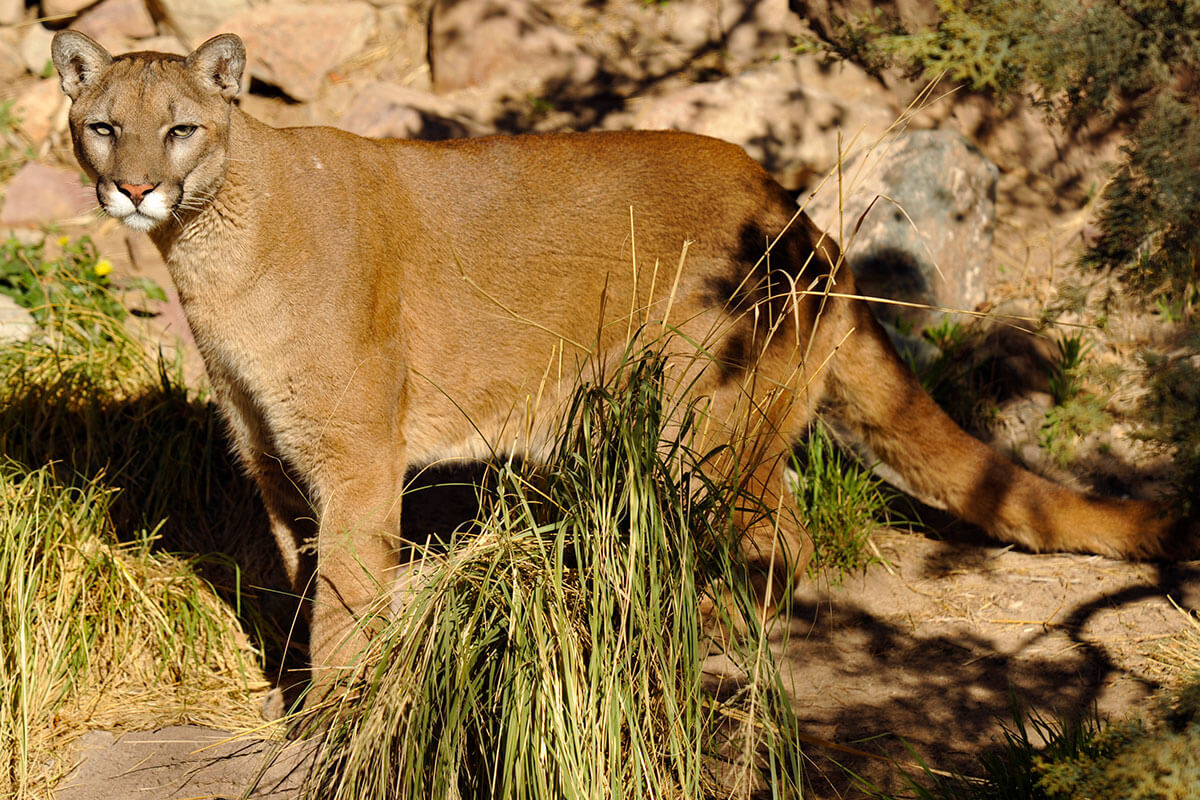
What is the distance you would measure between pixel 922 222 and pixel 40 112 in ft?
21.2

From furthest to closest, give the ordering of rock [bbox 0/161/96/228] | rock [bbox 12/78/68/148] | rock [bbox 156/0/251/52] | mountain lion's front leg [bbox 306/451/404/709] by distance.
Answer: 1. rock [bbox 156/0/251/52]
2. rock [bbox 12/78/68/148]
3. rock [bbox 0/161/96/228]
4. mountain lion's front leg [bbox 306/451/404/709]

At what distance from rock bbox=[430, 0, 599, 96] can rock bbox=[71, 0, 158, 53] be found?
258cm

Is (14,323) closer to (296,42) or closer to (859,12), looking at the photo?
(296,42)

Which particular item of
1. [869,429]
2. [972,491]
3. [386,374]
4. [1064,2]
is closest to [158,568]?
[386,374]

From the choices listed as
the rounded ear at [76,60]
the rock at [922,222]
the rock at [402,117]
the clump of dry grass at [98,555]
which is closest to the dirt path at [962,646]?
the rock at [922,222]

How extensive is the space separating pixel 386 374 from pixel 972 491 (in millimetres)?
2294

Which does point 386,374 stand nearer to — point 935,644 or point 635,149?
point 635,149

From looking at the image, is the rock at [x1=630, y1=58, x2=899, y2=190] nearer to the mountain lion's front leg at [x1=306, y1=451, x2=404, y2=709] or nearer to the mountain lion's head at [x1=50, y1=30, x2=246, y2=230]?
the mountain lion's head at [x1=50, y1=30, x2=246, y2=230]

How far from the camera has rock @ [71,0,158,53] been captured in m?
8.45

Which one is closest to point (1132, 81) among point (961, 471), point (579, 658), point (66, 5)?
point (961, 471)

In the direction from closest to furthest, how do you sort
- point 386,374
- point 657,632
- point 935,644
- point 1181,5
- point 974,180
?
point 657,632 < point 1181,5 < point 386,374 < point 935,644 < point 974,180

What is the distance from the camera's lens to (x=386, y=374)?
3889 mm

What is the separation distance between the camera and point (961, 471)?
14.0 ft


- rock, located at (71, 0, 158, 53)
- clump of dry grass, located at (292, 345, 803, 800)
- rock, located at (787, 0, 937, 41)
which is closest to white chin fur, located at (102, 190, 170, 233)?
clump of dry grass, located at (292, 345, 803, 800)
